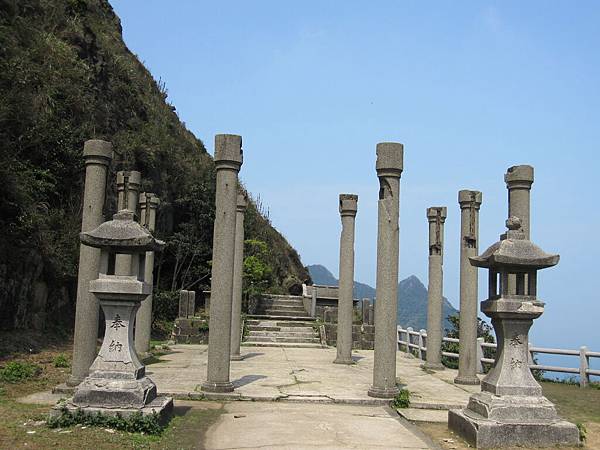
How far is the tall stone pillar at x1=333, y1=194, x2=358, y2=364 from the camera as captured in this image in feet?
54.8

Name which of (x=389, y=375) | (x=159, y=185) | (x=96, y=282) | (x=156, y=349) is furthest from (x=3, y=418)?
(x=159, y=185)

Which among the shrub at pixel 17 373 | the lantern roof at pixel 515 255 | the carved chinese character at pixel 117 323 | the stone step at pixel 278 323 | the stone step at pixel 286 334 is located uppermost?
the lantern roof at pixel 515 255

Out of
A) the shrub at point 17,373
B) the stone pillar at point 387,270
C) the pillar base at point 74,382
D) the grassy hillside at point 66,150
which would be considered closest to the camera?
the pillar base at point 74,382

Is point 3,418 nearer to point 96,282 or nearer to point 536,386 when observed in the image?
point 96,282

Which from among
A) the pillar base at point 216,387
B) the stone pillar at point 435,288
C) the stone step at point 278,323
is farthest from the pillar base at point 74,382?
the stone step at point 278,323

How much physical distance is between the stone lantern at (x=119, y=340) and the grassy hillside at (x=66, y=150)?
8.64 m

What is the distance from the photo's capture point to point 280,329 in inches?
956

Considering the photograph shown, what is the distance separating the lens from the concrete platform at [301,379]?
1048cm

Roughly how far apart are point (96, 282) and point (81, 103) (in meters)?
16.1

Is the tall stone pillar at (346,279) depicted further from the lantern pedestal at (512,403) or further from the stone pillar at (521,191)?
the lantern pedestal at (512,403)

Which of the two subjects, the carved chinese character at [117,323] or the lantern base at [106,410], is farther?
the carved chinese character at [117,323]

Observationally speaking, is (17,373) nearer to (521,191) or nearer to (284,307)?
(521,191)

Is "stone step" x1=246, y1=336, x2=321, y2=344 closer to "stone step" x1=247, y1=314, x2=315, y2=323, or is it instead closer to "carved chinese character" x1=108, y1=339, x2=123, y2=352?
"stone step" x1=247, y1=314, x2=315, y2=323

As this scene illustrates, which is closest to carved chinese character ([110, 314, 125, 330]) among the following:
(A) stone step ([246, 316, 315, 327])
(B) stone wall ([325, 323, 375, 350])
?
(B) stone wall ([325, 323, 375, 350])
